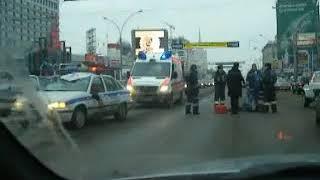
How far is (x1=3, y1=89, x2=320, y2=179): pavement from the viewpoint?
39.1ft

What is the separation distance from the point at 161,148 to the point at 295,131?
15.5 feet

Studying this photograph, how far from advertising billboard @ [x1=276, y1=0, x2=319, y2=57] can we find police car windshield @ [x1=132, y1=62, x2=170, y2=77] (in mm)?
40662

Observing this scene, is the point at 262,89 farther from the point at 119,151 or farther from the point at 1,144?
the point at 1,144

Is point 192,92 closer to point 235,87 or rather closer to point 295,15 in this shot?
point 235,87

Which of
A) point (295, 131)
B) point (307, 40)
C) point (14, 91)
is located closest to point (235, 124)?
point (295, 131)

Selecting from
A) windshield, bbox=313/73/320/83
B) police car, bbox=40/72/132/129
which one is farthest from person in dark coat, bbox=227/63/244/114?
windshield, bbox=313/73/320/83

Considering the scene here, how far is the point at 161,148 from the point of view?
45.4ft

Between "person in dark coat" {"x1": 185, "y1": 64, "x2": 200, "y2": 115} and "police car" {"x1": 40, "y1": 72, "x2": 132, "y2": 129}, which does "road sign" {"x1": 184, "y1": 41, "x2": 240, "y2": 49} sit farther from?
"police car" {"x1": 40, "y1": 72, "x2": 132, "y2": 129}

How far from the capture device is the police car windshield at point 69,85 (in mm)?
19000

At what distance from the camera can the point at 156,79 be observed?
100ft

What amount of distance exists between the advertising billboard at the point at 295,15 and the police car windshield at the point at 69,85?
173 feet

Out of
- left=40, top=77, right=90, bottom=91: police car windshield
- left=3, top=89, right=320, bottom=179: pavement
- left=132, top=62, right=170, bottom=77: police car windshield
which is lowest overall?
left=3, top=89, right=320, bottom=179: pavement

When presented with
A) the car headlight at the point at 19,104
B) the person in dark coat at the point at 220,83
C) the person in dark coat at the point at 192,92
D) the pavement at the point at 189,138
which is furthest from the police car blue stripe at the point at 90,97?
the car headlight at the point at 19,104

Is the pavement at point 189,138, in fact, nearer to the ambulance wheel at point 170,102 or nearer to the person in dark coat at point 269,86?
the person in dark coat at point 269,86
